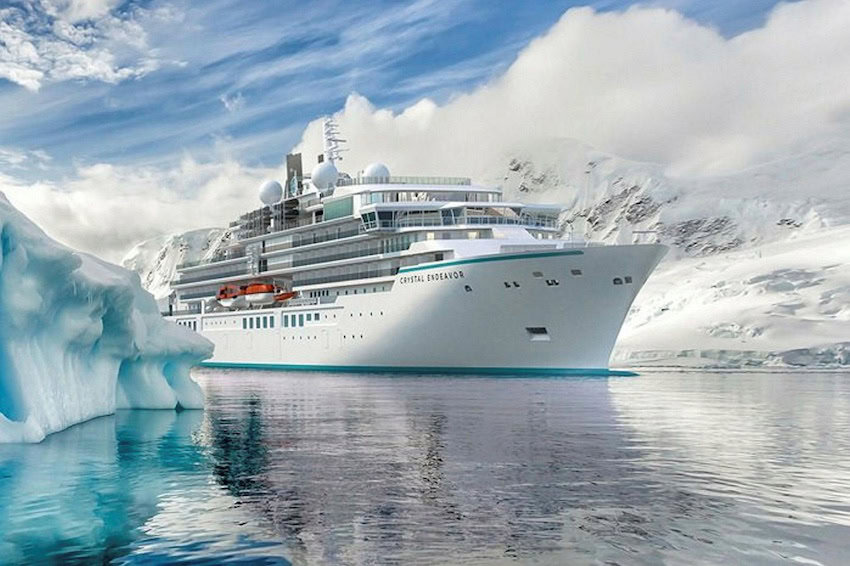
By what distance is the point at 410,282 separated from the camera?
142 ft

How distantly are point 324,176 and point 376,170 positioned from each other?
351 centimetres

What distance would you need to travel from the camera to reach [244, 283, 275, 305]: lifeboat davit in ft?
186

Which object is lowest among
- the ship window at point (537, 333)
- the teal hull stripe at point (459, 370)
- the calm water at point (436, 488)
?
the calm water at point (436, 488)

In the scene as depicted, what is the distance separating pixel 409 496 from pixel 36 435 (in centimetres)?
851

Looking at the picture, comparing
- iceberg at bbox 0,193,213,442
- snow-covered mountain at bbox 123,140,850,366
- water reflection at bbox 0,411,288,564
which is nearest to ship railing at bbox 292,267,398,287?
snow-covered mountain at bbox 123,140,850,366

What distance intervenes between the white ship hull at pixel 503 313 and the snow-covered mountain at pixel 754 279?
6.36 meters

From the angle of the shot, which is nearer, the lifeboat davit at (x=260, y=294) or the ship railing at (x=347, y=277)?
the ship railing at (x=347, y=277)

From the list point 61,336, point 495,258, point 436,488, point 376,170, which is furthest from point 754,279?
point 436,488

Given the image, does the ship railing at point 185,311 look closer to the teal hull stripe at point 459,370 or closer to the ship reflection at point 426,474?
the teal hull stripe at point 459,370

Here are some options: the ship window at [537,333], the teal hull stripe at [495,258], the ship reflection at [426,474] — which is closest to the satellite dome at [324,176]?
the teal hull stripe at [495,258]

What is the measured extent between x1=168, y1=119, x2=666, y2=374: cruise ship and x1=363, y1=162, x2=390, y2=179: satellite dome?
8 cm

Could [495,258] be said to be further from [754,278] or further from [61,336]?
[754,278]

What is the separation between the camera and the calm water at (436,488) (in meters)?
8.88

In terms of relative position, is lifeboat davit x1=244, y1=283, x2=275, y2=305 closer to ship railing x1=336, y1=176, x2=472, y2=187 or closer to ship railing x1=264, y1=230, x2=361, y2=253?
ship railing x1=264, y1=230, x2=361, y2=253
